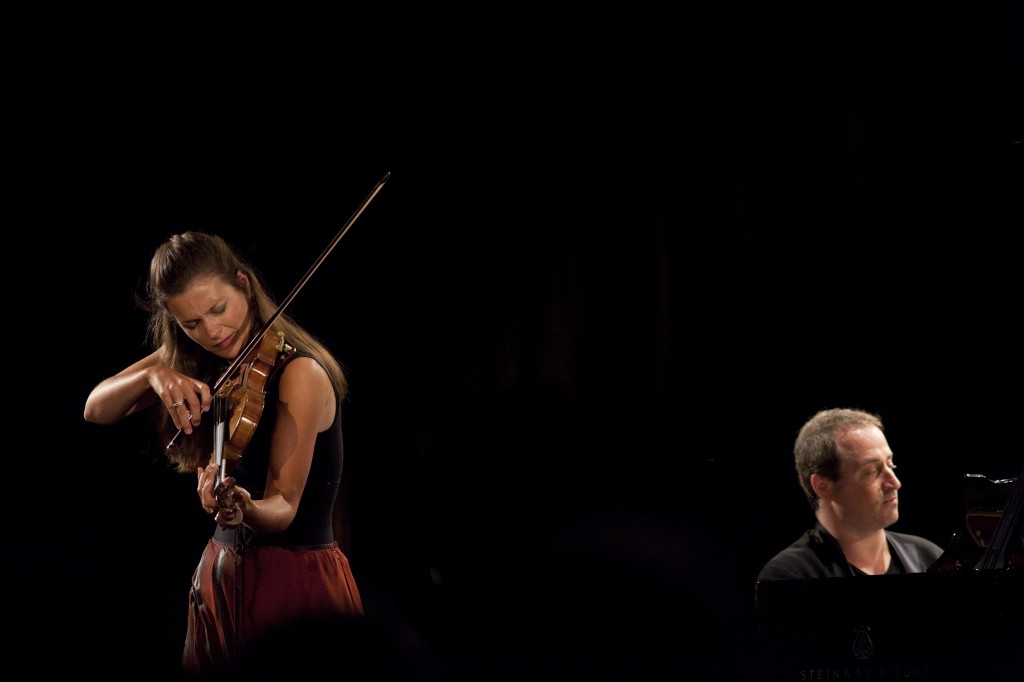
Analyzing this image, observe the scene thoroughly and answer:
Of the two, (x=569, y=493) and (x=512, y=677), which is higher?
(x=569, y=493)

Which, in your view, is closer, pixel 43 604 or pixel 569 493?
pixel 43 604

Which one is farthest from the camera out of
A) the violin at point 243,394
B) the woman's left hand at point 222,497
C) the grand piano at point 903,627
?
the violin at point 243,394

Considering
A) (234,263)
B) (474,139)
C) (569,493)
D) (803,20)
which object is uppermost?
(803,20)

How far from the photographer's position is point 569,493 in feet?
10.2

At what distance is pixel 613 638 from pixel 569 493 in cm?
45

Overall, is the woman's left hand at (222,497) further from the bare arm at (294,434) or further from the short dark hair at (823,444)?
A: the short dark hair at (823,444)

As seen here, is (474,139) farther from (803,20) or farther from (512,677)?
(512,677)

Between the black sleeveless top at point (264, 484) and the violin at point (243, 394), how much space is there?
0.03m

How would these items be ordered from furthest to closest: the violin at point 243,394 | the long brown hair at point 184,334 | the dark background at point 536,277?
the dark background at point 536,277, the long brown hair at point 184,334, the violin at point 243,394

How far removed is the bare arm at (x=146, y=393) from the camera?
219cm

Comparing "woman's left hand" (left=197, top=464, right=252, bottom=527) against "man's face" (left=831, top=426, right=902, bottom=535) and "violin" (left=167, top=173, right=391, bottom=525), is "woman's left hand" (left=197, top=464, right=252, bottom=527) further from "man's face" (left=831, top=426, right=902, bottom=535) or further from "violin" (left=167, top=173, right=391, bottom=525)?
"man's face" (left=831, top=426, right=902, bottom=535)

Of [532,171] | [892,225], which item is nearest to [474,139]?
[532,171]

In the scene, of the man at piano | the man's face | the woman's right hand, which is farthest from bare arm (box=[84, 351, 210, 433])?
the man's face

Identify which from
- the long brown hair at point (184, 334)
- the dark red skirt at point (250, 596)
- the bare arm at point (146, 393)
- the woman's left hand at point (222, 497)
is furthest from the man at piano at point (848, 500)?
the bare arm at point (146, 393)
